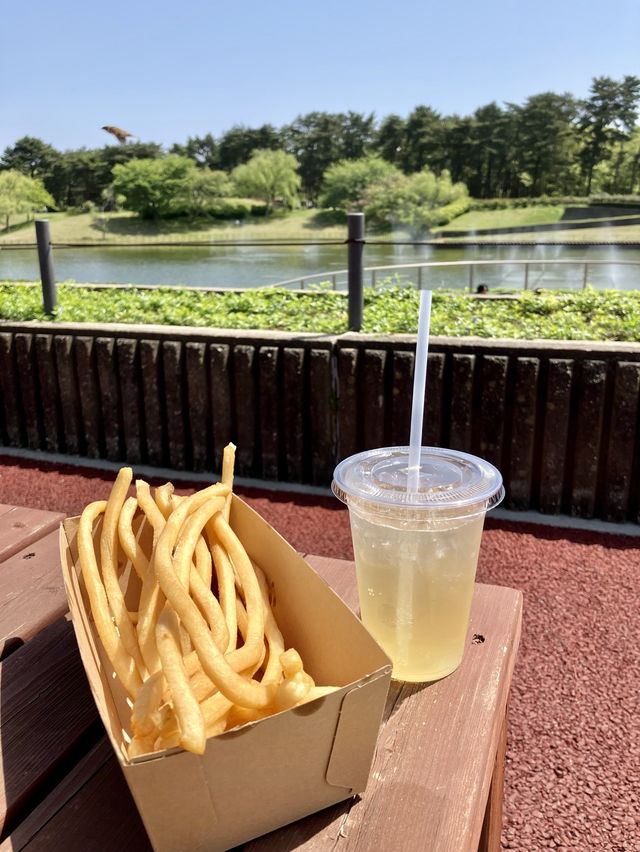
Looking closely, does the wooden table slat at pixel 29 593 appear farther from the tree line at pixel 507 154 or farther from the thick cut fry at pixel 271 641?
the tree line at pixel 507 154

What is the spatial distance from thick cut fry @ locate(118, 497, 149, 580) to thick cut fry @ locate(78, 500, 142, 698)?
0.16 feet

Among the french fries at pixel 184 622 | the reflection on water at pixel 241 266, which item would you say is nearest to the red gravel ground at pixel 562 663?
the french fries at pixel 184 622

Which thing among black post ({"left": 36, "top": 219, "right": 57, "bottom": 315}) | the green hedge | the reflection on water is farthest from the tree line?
black post ({"left": 36, "top": 219, "right": 57, "bottom": 315})

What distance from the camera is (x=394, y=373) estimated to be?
391 cm

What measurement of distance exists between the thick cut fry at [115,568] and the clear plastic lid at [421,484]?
1.19 ft

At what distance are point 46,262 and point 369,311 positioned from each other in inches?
89.5

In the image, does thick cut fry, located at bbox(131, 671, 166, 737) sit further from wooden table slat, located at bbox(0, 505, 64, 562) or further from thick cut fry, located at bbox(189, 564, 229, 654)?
wooden table slat, located at bbox(0, 505, 64, 562)

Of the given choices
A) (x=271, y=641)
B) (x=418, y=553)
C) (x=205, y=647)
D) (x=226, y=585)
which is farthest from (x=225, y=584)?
(x=418, y=553)

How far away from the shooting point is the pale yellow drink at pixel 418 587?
115 cm

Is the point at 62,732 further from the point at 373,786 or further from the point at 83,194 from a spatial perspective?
the point at 83,194

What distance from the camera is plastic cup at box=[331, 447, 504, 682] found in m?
1.13

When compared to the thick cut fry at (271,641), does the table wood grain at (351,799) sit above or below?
below

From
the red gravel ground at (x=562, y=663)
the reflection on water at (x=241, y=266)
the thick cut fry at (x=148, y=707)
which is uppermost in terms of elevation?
the thick cut fry at (x=148, y=707)

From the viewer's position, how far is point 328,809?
0.94m
